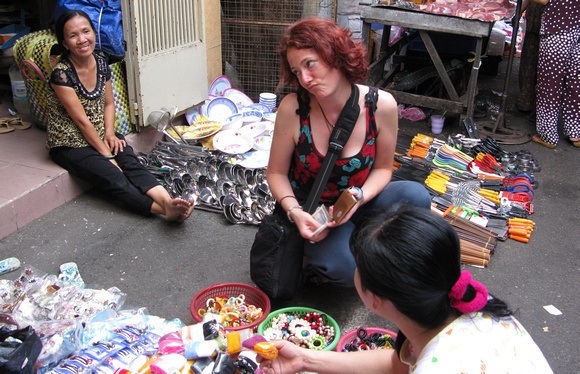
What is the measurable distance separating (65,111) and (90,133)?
213 mm

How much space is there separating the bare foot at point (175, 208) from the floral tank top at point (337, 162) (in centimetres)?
98

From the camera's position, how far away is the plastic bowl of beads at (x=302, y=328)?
8.71ft

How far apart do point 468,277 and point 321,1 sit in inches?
188

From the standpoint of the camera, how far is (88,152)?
394 cm

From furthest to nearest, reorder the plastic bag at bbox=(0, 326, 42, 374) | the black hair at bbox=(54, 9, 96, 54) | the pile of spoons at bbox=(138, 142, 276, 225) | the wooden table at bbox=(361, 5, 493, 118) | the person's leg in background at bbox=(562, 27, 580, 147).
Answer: the wooden table at bbox=(361, 5, 493, 118)
the person's leg in background at bbox=(562, 27, 580, 147)
the pile of spoons at bbox=(138, 142, 276, 225)
the black hair at bbox=(54, 9, 96, 54)
the plastic bag at bbox=(0, 326, 42, 374)

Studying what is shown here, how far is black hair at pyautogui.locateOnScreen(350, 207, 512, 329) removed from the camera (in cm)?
153

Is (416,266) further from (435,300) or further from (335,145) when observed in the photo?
(335,145)

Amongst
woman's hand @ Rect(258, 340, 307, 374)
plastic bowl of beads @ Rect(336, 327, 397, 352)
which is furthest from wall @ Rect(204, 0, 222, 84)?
woman's hand @ Rect(258, 340, 307, 374)

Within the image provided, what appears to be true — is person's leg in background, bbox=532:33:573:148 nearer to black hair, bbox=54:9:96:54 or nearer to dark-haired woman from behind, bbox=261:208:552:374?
black hair, bbox=54:9:96:54

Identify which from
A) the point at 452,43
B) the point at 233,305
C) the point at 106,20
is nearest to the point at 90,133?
the point at 106,20

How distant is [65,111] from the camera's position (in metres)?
3.90

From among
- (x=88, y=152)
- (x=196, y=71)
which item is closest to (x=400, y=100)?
(x=196, y=71)

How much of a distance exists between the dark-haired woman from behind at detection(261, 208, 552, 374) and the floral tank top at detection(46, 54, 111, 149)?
2788 mm

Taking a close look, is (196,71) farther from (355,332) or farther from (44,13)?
(355,332)
